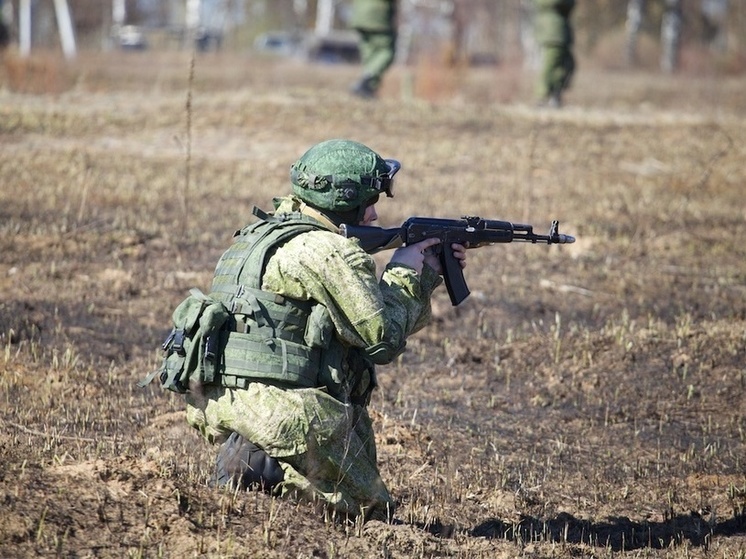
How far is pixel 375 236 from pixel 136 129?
11.1 meters

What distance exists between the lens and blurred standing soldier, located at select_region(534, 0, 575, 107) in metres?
18.5

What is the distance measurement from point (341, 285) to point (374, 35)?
14.0 meters

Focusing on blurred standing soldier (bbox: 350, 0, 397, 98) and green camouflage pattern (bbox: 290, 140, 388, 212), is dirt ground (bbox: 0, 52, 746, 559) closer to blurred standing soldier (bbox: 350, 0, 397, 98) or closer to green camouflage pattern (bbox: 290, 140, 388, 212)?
blurred standing soldier (bbox: 350, 0, 397, 98)

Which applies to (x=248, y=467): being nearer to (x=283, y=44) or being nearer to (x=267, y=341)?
(x=267, y=341)

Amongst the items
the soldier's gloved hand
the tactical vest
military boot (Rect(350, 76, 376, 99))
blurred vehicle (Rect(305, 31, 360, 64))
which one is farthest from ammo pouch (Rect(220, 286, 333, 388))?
blurred vehicle (Rect(305, 31, 360, 64))

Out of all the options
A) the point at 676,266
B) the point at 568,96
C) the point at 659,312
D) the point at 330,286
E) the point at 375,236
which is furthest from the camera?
the point at 568,96

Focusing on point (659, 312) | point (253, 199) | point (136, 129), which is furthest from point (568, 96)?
point (659, 312)

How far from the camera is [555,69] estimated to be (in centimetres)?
1889

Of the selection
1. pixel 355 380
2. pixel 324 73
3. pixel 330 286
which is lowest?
pixel 324 73

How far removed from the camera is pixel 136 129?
15086mm

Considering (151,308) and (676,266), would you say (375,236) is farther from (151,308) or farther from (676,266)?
(676,266)

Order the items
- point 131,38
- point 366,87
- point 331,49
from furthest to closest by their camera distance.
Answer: point 131,38 → point 331,49 → point 366,87

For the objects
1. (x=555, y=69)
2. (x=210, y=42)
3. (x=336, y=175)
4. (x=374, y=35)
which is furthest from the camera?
(x=210, y=42)

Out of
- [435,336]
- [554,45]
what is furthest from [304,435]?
[554,45]
